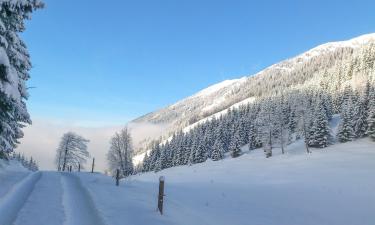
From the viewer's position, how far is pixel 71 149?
7838cm

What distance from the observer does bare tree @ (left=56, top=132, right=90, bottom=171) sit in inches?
3073

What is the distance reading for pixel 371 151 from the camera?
64.8 meters

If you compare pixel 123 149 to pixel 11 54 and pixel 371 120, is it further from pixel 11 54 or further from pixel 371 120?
pixel 11 54

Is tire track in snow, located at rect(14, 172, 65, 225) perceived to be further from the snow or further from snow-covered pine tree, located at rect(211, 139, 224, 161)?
snow-covered pine tree, located at rect(211, 139, 224, 161)

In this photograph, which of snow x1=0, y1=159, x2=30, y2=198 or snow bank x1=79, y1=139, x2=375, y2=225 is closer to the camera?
snow bank x1=79, y1=139, x2=375, y2=225

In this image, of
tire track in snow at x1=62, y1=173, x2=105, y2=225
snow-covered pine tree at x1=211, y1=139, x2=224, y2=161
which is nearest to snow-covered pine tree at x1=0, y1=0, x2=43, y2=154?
tire track in snow at x1=62, y1=173, x2=105, y2=225

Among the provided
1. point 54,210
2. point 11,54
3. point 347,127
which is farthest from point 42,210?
point 347,127

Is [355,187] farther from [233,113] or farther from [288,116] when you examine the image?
[233,113]

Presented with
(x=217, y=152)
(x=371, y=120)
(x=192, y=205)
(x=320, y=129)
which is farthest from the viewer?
(x=217, y=152)

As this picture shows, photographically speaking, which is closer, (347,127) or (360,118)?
(347,127)

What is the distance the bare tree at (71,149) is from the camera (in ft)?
256

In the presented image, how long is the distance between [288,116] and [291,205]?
322 ft

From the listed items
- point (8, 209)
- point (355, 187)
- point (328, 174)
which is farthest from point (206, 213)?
point (328, 174)

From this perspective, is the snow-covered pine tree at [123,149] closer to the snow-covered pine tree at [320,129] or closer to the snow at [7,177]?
the snow-covered pine tree at [320,129]
